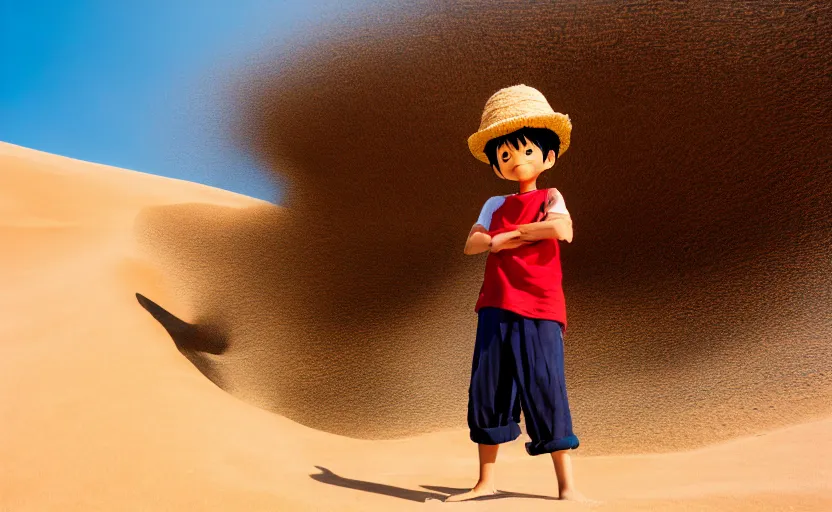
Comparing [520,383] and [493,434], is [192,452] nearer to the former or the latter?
→ [493,434]

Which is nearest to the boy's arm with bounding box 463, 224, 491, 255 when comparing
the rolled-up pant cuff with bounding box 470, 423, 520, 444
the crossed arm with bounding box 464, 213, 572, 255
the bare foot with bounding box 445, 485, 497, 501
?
the crossed arm with bounding box 464, 213, 572, 255

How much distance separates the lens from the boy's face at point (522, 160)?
223 cm

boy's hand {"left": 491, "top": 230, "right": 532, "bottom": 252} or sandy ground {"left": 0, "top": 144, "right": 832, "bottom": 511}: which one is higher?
boy's hand {"left": 491, "top": 230, "right": 532, "bottom": 252}

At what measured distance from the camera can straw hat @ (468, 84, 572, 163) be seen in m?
2.18

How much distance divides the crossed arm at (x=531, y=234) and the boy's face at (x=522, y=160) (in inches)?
7.7

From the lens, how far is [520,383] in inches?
81.8

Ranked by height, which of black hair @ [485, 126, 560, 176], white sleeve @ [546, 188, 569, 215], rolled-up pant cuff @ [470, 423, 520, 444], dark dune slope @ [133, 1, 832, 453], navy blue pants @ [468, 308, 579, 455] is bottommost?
rolled-up pant cuff @ [470, 423, 520, 444]

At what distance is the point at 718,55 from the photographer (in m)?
3.51

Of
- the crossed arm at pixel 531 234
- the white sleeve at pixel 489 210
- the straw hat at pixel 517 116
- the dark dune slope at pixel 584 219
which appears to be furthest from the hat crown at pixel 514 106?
the dark dune slope at pixel 584 219

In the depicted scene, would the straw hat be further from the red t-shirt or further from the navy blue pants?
the navy blue pants

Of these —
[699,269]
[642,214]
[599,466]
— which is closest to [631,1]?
[642,214]

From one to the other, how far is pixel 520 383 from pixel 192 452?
1162mm

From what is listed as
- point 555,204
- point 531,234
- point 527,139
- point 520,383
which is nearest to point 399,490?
point 520,383

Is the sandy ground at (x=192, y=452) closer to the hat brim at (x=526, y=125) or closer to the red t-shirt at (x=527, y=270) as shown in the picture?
the red t-shirt at (x=527, y=270)
